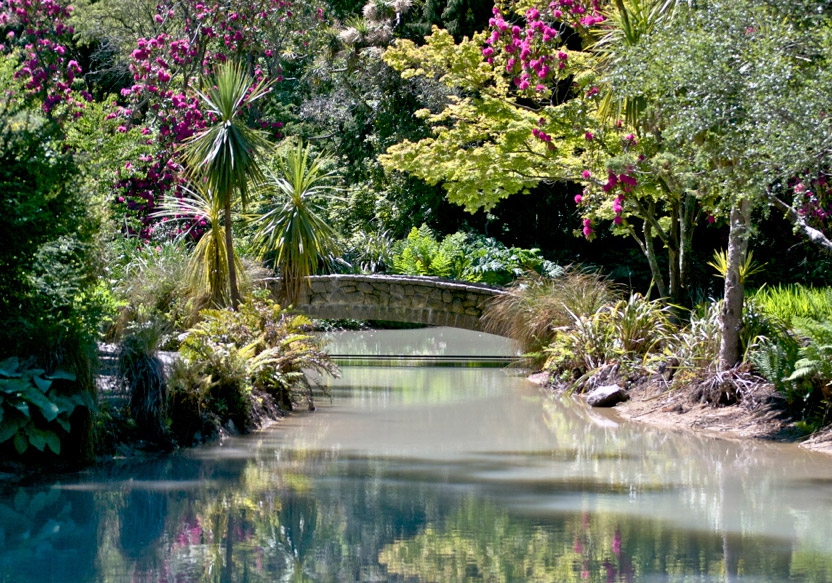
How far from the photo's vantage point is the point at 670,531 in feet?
21.9

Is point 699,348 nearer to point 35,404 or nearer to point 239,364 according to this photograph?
point 239,364

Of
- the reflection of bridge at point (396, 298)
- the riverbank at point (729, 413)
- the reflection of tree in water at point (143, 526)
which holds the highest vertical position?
the reflection of bridge at point (396, 298)

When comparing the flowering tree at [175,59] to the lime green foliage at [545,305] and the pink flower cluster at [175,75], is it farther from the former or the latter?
the lime green foliage at [545,305]

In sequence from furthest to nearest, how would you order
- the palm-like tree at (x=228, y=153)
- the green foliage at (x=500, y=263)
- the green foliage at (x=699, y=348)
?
the green foliage at (x=500, y=263)
the palm-like tree at (x=228, y=153)
the green foliage at (x=699, y=348)

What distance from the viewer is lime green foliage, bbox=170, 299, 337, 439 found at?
10312mm

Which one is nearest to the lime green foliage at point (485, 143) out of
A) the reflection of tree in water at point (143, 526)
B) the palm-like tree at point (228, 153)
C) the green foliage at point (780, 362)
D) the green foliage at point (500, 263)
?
the palm-like tree at point (228, 153)

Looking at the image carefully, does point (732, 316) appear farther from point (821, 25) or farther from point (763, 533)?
point (763, 533)

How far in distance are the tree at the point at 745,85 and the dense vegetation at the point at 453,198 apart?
3 centimetres

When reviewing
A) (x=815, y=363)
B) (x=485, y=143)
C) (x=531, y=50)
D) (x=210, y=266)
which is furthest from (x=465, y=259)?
(x=815, y=363)

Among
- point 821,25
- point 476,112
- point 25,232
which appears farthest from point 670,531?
point 476,112

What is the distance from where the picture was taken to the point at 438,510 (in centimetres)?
733

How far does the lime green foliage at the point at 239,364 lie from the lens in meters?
10.3

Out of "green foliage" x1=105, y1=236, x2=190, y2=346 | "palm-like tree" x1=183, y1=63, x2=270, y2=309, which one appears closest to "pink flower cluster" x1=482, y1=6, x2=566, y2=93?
"palm-like tree" x1=183, y1=63, x2=270, y2=309

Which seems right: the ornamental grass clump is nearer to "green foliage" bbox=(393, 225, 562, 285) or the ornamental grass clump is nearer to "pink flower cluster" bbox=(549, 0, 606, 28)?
"pink flower cluster" bbox=(549, 0, 606, 28)
